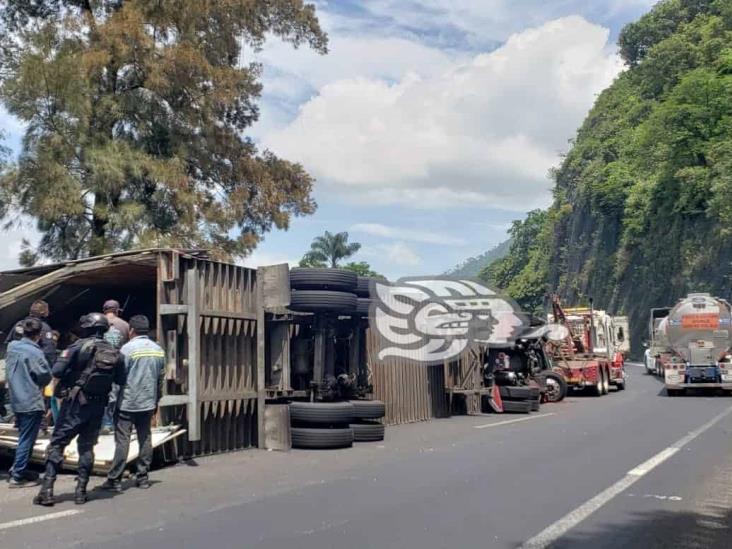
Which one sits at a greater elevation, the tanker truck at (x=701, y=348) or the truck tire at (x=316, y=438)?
the tanker truck at (x=701, y=348)

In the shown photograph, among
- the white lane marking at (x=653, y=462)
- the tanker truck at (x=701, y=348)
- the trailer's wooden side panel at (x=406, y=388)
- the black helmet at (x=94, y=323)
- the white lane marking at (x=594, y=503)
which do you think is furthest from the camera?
the tanker truck at (x=701, y=348)

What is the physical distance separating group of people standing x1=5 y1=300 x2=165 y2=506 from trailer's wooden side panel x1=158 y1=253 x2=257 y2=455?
4.92ft

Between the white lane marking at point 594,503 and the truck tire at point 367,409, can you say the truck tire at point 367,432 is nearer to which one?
the truck tire at point 367,409

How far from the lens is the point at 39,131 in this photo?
19.1 metres

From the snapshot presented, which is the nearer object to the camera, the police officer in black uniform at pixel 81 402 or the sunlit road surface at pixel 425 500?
the sunlit road surface at pixel 425 500

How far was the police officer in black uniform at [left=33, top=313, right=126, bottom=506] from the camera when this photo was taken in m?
7.32

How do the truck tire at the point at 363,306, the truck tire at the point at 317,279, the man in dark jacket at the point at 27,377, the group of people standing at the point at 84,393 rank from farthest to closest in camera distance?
the truck tire at the point at 363,306, the truck tire at the point at 317,279, the man in dark jacket at the point at 27,377, the group of people standing at the point at 84,393

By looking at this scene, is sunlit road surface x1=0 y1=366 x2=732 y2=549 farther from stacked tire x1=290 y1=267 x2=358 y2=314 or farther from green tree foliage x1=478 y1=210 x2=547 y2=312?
green tree foliage x1=478 y1=210 x2=547 y2=312

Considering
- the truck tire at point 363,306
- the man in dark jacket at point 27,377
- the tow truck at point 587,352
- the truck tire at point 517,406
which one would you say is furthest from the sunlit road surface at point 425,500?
the tow truck at point 587,352

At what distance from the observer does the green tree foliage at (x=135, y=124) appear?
18906 mm

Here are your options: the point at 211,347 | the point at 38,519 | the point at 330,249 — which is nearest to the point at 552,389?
the point at 211,347

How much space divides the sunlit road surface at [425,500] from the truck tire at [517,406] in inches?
213

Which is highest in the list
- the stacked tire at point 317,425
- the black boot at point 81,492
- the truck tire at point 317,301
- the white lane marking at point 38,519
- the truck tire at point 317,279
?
the truck tire at point 317,279

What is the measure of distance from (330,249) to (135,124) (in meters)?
35.6
